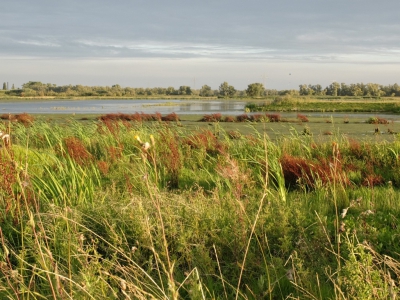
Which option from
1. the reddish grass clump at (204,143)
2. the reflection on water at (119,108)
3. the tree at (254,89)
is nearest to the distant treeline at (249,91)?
the tree at (254,89)

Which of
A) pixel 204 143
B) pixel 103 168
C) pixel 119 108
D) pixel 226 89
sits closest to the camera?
pixel 103 168

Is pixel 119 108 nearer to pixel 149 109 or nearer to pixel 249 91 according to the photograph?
pixel 149 109

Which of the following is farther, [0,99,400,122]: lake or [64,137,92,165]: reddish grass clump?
[0,99,400,122]: lake

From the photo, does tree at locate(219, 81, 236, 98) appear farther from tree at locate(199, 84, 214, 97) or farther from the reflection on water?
the reflection on water

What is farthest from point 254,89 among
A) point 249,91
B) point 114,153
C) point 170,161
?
point 170,161

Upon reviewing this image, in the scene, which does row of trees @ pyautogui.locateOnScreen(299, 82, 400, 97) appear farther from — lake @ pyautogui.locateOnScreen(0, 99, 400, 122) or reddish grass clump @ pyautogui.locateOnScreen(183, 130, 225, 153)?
reddish grass clump @ pyautogui.locateOnScreen(183, 130, 225, 153)

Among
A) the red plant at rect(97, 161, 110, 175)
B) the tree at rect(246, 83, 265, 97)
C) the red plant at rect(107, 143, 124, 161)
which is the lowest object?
the red plant at rect(97, 161, 110, 175)

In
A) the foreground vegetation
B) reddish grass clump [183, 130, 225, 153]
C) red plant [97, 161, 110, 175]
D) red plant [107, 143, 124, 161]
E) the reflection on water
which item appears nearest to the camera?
the foreground vegetation

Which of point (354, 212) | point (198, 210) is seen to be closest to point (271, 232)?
point (198, 210)

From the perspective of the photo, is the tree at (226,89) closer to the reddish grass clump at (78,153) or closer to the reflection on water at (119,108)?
the reflection on water at (119,108)

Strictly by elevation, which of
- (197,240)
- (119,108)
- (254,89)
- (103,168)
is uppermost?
(254,89)

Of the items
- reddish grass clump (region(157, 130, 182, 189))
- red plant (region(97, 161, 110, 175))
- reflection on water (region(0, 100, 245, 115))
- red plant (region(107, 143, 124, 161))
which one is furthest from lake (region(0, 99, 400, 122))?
red plant (region(97, 161, 110, 175))

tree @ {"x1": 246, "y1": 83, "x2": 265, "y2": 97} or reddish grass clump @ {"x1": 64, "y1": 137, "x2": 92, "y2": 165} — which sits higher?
tree @ {"x1": 246, "y1": 83, "x2": 265, "y2": 97}

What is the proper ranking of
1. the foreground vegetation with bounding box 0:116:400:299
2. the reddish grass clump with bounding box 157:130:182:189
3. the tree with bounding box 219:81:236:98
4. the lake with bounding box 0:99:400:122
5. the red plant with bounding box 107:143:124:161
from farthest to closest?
the tree with bounding box 219:81:236:98, the lake with bounding box 0:99:400:122, the red plant with bounding box 107:143:124:161, the reddish grass clump with bounding box 157:130:182:189, the foreground vegetation with bounding box 0:116:400:299
